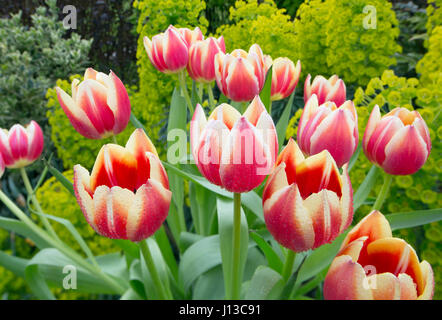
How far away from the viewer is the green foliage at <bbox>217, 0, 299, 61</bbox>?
2.89 ft

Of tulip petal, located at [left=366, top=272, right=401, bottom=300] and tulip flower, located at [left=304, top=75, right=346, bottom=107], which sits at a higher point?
tulip flower, located at [left=304, top=75, right=346, bottom=107]

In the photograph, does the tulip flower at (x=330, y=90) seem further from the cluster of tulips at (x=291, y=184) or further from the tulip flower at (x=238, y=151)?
the tulip flower at (x=238, y=151)

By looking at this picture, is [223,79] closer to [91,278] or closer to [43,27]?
[91,278]

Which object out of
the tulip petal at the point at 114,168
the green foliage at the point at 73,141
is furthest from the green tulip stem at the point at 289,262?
the green foliage at the point at 73,141

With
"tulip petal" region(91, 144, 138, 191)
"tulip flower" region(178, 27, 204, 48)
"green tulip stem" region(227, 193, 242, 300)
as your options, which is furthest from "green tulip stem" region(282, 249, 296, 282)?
"tulip flower" region(178, 27, 204, 48)

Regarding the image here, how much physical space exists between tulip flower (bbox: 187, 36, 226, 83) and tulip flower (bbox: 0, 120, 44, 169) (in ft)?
0.83

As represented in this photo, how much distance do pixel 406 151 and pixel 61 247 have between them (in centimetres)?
46

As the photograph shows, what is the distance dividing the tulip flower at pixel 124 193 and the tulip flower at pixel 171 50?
292 millimetres

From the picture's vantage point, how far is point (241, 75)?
21.4 inches

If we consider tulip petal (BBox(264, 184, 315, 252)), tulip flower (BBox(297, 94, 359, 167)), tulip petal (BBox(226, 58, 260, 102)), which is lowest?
tulip petal (BBox(264, 184, 315, 252))

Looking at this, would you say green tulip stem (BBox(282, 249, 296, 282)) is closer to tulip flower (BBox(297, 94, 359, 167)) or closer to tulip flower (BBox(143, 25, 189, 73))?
tulip flower (BBox(297, 94, 359, 167))

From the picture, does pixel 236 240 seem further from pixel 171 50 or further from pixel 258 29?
pixel 258 29

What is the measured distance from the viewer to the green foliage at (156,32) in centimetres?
89
